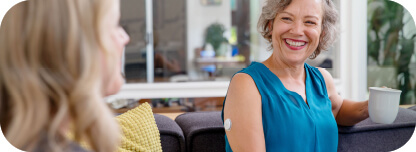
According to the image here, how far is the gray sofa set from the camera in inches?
53.1

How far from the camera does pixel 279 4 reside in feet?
4.32

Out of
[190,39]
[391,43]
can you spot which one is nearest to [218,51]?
[190,39]

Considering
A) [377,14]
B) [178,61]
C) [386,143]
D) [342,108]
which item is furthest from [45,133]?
[178,61]

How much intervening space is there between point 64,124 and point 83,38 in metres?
0.12

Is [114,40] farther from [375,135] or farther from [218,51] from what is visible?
[218,51]

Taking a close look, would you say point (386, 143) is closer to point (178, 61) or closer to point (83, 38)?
point (83, 38)

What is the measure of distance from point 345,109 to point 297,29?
367 millimetres

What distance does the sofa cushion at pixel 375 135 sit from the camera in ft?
4.80

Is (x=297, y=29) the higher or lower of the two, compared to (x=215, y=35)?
higher

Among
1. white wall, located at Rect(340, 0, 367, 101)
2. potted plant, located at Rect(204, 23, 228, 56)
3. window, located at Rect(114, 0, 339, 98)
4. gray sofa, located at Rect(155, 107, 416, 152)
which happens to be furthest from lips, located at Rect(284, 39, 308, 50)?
potted plant, located at Rect(204, 23, 228, 56)

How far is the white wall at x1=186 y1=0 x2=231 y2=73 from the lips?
5479mm

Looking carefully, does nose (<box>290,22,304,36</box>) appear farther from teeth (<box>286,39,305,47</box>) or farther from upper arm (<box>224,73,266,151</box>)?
upper arm (<box>224,73,266,151</box>)

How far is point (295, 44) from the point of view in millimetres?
1313

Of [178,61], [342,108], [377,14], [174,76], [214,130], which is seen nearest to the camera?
[214,130]
